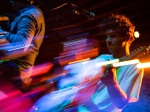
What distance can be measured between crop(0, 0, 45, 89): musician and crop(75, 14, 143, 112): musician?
28.0 inches

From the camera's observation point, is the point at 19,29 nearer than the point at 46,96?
Yes

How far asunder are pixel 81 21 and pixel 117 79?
6.24 feet

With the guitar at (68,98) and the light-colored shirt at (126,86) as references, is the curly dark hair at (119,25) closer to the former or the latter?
the light-colored shirt at (126,86)

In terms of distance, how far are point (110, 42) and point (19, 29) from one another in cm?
88

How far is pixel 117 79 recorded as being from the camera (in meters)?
1.84

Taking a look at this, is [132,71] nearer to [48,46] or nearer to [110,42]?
[110,42]

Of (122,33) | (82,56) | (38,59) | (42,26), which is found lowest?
(38,59)

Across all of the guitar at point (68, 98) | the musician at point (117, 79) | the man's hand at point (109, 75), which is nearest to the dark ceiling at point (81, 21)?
the musician at point (117, 79)

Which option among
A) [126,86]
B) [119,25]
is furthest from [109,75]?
[119,25]

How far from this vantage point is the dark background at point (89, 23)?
2.88 metres

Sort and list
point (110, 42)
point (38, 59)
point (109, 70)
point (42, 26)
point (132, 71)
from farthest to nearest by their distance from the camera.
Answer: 1. point (38, 59)
2. point (42, 26)
3. point (110, 42)
4. point (132, 71)
5. point (109, 70)

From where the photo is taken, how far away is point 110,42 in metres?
1.97

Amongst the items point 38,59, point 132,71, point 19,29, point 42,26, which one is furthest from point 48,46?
point 132,71

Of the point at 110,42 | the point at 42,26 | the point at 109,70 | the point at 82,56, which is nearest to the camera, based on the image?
the point at 109,70
